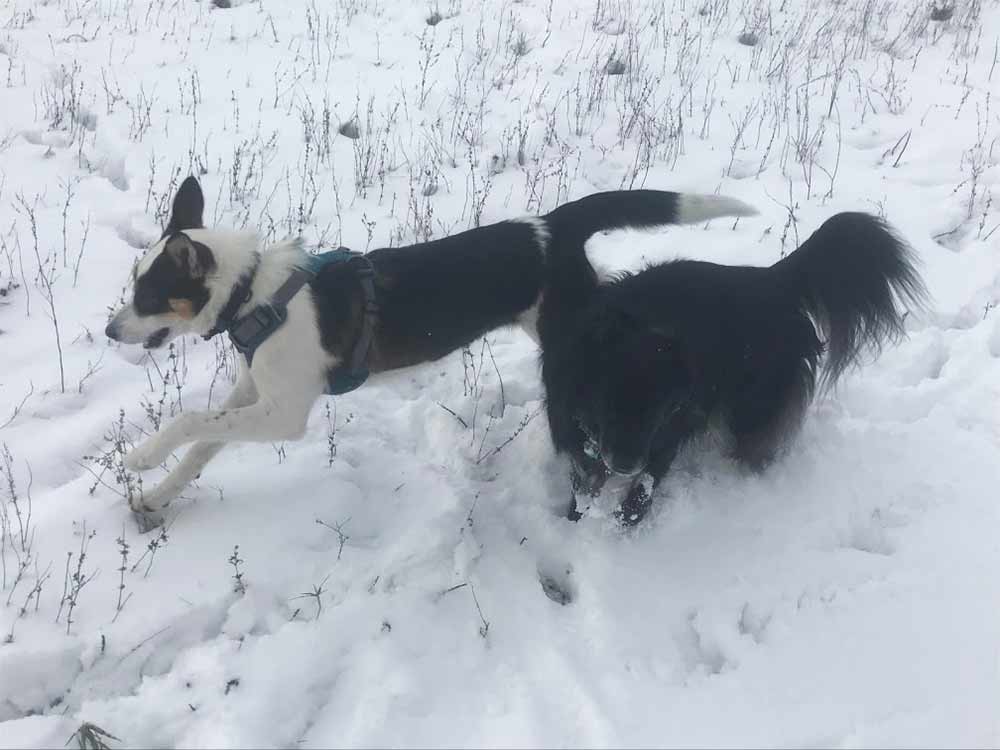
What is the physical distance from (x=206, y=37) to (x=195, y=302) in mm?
5892

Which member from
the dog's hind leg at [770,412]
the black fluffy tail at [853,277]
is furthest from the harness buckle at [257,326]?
the black fluffy tail at [853,277]

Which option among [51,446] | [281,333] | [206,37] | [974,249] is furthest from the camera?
[206,37]

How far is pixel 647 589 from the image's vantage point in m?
2.72

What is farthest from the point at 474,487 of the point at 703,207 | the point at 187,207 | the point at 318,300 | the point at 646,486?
the point at 187,207

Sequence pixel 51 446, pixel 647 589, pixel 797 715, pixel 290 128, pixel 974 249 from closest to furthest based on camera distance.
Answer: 1. pixel 797 715
2. pixel 647 589
3. pixel 51 446
4. pixel 974 249
5. pixel 290 128

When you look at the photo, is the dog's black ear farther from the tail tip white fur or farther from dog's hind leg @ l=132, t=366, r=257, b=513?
the tail tip white fur

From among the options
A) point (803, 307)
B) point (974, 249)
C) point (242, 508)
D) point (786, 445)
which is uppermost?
point (803, 307)

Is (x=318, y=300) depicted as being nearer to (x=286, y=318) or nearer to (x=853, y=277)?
(x=286, y=318)

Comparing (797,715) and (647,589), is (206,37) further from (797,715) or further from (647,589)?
(797,715)

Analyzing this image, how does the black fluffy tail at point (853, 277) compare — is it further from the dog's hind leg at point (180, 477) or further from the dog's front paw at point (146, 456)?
the dog's front paw at point (146, 456)

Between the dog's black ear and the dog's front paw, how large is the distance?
37.1 inches

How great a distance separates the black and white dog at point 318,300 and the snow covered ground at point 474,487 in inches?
13.3

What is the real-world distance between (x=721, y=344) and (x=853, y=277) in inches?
24.4

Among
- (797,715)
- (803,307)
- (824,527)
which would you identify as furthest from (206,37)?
(797,715)
